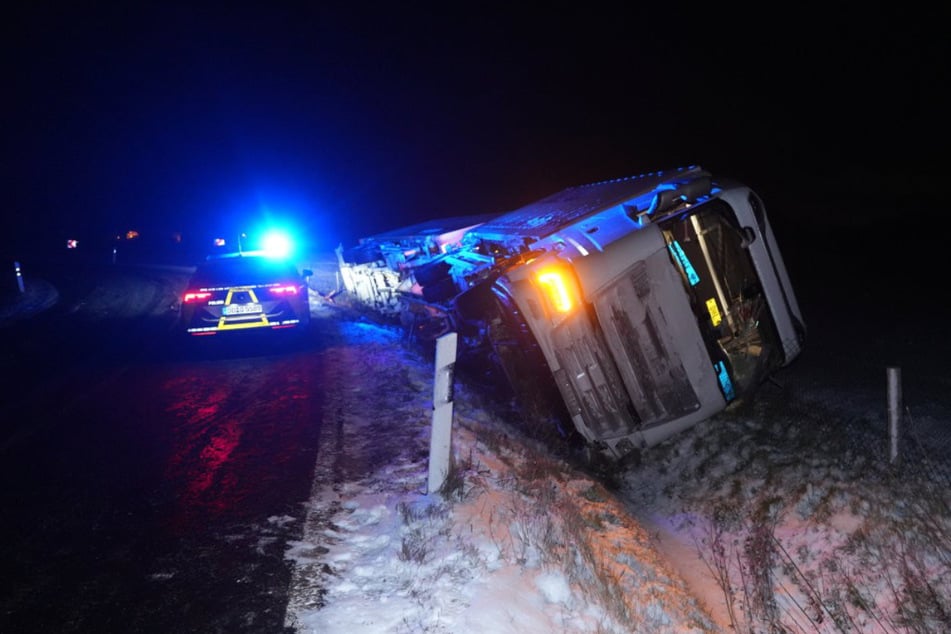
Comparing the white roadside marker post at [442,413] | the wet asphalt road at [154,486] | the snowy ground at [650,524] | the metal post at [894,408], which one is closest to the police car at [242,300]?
the wet asphalt road at [154,486]

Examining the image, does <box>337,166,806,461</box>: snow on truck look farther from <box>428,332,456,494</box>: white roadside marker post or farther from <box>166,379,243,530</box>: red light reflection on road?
<box>166,379,243,530</box>: red light reflection on road

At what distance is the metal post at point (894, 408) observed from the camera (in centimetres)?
512

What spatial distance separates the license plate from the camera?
972 centimetres

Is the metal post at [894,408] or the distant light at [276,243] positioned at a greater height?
the distant light at [276,243]

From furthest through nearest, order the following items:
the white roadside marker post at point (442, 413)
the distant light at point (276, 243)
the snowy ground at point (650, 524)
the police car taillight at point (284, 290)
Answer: the distant light at point (276, 243)
the police car taillight at point (284, 290)
the white roadside marker post at point (442, 413)
the snowy ground at point (650, 524)

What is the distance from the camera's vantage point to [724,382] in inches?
224

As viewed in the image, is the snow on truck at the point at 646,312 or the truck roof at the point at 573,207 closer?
the snow on truck at the point at 646,312

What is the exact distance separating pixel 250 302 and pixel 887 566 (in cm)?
866

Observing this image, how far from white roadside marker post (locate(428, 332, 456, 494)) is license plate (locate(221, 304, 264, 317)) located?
20.3 feet

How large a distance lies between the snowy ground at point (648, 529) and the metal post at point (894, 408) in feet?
0.32

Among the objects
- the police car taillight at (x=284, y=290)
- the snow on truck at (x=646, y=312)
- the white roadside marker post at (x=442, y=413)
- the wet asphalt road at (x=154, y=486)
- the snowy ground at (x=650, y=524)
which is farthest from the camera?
the police car taillight at (x=284, y=290)

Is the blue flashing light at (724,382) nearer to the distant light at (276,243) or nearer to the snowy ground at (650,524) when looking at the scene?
the snowy ground at (650,524)

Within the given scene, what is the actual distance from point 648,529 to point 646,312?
6.31ft

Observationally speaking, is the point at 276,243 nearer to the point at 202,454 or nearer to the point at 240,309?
the point at 240,309
